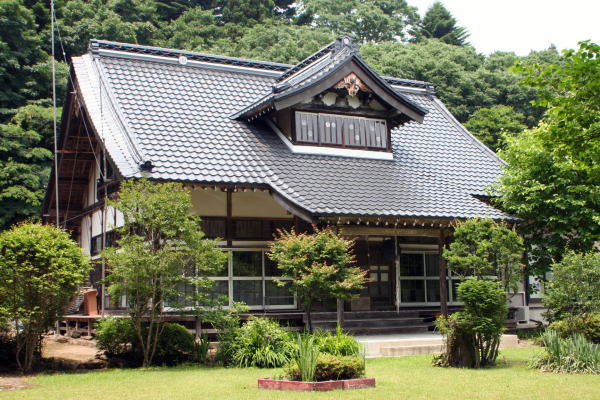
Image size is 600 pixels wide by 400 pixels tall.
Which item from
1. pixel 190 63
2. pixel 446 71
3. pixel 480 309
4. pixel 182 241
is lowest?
pixel 480 309

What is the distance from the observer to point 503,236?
15078mm

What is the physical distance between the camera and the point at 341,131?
2094 cm

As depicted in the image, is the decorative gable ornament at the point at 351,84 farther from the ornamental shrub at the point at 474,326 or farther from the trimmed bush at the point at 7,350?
the trimmed bush at the point at 7,350

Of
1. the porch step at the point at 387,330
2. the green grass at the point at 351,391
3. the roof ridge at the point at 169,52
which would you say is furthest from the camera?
the roof ridge at the point at 169,52

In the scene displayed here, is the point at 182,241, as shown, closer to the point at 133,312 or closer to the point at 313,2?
the point at 133,312

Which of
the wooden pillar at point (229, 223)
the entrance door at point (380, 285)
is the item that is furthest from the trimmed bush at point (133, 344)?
the entrance door at point (380, 285)

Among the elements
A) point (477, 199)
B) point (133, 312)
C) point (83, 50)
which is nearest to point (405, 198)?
point (477, 199)

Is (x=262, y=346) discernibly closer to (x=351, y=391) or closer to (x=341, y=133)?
(x=351, y=391)

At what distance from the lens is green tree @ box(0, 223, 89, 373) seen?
13031 mm

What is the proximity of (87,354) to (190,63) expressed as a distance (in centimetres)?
1079

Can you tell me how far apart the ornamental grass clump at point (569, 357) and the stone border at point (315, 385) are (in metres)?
4.17

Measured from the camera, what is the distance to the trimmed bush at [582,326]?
1509 centimetres

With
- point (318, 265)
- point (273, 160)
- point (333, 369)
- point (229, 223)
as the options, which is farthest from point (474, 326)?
point (273, 160)

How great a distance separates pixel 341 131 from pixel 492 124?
72.5ft
